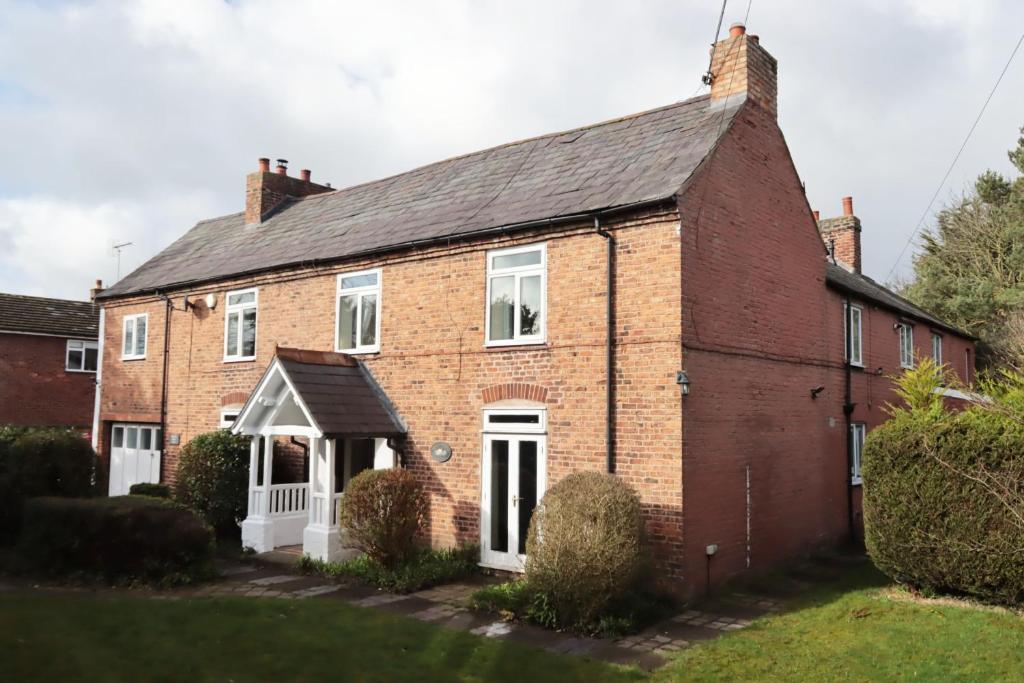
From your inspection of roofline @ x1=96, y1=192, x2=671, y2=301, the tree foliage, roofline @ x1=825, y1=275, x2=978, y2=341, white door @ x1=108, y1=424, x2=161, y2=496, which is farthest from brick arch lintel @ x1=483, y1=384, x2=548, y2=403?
the tree foliage

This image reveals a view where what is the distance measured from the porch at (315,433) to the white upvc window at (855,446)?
32.5 feet

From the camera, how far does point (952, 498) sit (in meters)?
10.3

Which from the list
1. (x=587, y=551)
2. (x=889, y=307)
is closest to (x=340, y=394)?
(x=587, y=551)

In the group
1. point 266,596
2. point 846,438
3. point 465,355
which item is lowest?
point 266,596

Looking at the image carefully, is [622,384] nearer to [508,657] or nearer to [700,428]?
[700,428]

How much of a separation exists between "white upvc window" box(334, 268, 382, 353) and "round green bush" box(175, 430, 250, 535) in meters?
3.15

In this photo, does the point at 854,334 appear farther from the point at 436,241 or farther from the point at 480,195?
the point at 436,241

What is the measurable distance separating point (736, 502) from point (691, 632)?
3079mm

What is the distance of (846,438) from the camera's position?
645 inches

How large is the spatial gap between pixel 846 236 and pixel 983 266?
16.8 meters

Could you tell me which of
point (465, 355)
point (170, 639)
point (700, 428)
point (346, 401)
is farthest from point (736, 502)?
point (170, 639)

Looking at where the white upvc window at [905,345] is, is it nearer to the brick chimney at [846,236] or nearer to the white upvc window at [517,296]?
the brick chimney at [846,236]

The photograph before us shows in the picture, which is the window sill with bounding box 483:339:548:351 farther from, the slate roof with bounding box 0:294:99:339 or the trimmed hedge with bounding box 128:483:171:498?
the slate roof with bounding box 0:294:99:339

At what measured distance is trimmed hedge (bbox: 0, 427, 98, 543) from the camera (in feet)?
46.7
